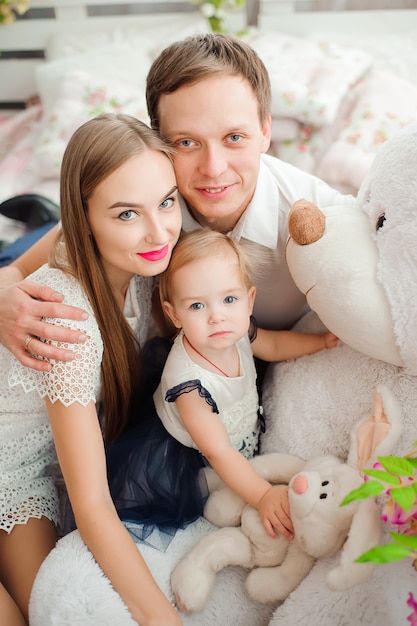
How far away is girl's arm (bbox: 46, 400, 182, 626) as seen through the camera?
814mm

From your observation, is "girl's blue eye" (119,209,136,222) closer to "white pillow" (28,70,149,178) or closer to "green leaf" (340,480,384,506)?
"green leaf" (340,480,384,506)

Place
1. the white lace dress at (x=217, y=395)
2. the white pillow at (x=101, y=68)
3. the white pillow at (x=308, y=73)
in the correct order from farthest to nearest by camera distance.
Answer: the white pillow at (x=101, y=68)
the white pillow at (x=308, y=73)
the white lace dress at (x=217, y=395)

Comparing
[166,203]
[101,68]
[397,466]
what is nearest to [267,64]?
[101,68]

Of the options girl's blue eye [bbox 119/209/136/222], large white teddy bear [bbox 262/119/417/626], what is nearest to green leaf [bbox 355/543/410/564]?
large white teddy bear [bbox 262/119/417/626]

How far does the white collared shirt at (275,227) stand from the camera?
117 cm

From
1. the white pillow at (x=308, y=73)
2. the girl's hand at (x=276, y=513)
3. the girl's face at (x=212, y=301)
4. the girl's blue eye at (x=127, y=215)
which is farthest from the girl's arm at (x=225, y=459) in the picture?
the white pillow at (x=308, y=73)

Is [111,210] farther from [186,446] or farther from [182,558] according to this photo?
[182,558]

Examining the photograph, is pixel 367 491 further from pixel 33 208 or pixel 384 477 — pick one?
pixel 33 208

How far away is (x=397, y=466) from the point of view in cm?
55

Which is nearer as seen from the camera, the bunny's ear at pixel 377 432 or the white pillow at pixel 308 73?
the bunny's ear at pixel 377 432

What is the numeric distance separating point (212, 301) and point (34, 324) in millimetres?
303

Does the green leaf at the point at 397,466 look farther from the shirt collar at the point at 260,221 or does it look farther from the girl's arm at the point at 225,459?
the shirt collar at the point at 260,221

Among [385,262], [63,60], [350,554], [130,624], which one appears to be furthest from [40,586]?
[63,60]

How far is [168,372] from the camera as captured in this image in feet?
3.30
